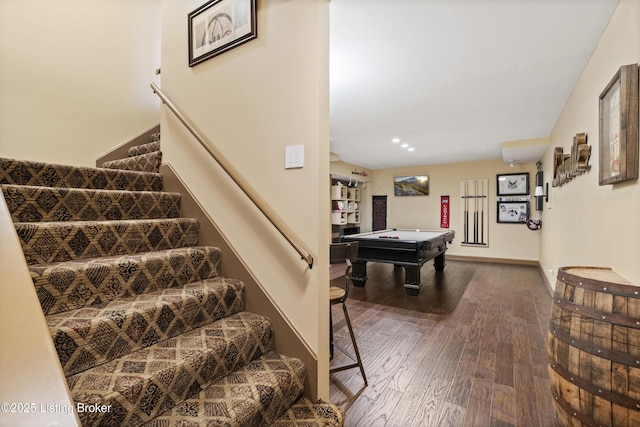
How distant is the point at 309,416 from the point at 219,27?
2.57 metres

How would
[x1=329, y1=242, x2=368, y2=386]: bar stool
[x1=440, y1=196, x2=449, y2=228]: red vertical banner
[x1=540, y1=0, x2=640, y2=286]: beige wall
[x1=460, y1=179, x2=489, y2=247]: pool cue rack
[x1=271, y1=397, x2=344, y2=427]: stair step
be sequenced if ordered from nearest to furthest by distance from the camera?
1. [x1=271, y1=397, x2=344, y2=427]: stair step
2. [x1=540, y1=0, x2=640, y2=286]: beige wall
3. [x1=329, y1=242, x2=368, y2=386]: bar stool
4. [x1=460, y1=179, x2=489, y2=247]: pool cue rack
5. [x1=440, y1=196, x2=449, y2=228]: red vertical banner

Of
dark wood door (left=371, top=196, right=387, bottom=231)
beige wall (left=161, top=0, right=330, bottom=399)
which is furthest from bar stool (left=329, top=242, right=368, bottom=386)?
dark wood door (left=371, top=196, right=387, bottom=231)

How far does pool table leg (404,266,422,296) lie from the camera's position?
4.08 meters

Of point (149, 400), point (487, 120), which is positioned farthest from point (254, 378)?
point (487, 120)

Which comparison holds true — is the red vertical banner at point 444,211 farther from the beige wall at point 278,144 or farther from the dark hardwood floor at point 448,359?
the beige wall at point 278,144

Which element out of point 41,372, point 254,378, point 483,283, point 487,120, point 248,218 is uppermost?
point 487,120

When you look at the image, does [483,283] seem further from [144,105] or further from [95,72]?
[95,72]

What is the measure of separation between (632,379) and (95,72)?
470cm

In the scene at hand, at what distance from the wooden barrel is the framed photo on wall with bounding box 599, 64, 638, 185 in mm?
756

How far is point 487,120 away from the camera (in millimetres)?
4133

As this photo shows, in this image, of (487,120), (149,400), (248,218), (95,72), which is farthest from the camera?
(487,120)

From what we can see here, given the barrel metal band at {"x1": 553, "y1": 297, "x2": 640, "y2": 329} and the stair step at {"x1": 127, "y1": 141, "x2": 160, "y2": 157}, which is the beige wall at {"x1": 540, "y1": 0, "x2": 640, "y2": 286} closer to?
the barrel metal band at {"x1": 553, "y1": 297, "x2": 640, "y2": 329}

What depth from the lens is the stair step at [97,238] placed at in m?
1.42

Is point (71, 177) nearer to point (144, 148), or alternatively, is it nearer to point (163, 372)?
point (144, 148)
